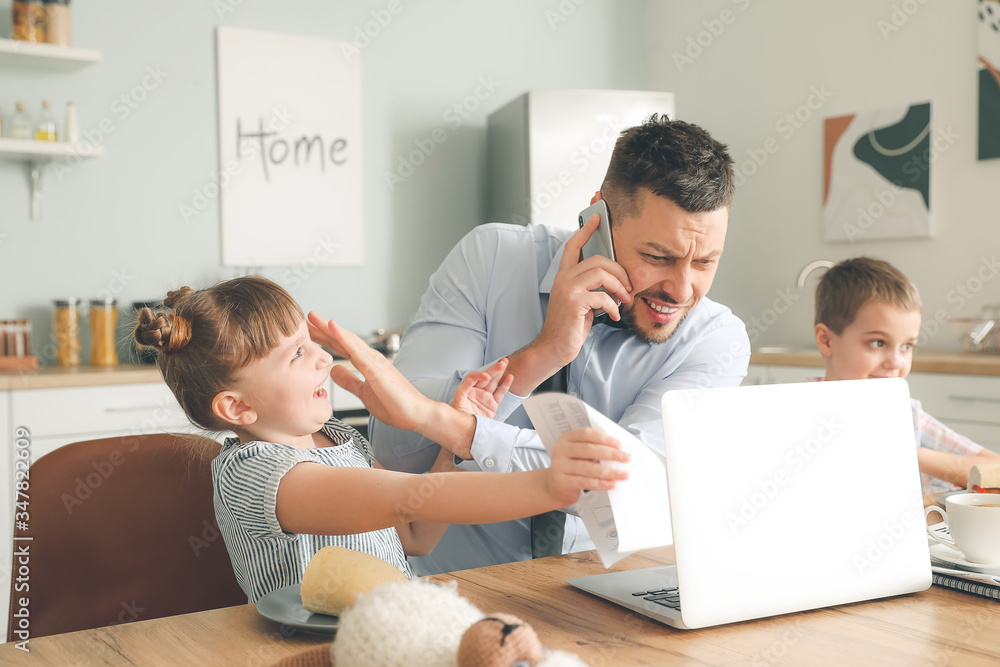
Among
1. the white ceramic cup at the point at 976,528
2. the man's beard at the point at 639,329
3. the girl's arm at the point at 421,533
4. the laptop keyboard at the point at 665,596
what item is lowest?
the girl's arm at the point at 421,533

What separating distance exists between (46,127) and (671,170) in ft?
7.90

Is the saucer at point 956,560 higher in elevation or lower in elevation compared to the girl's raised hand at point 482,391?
lower

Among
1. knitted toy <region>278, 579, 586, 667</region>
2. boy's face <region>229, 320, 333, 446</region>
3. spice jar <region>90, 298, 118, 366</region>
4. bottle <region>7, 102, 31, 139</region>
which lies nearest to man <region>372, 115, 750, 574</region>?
boy's face <region>229, 320, 333, 446</region>

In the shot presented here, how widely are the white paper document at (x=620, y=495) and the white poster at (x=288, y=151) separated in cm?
288

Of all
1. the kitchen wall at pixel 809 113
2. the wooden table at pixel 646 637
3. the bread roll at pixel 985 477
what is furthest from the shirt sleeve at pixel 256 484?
the kitchen wall at pixel 809 113

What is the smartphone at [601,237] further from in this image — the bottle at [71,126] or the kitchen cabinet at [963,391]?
the bottle at [71,126]

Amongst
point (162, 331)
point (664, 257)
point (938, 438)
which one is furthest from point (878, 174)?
point (162, 331)

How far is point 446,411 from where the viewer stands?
110 centimetres

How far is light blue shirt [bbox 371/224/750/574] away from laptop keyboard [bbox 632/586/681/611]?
599 mm

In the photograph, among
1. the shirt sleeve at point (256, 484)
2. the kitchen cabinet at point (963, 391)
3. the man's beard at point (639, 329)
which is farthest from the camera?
the kitchen cabinet at point (963, 391)

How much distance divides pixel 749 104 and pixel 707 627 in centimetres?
357

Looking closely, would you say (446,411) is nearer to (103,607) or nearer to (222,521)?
(222,521)

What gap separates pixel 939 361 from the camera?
2.69 meters

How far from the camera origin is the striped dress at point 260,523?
2.95 feet
